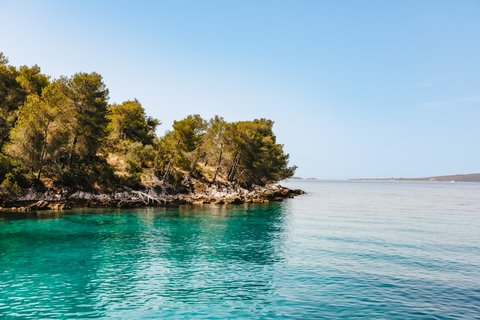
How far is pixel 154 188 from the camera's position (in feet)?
214

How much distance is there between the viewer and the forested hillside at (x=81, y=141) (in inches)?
1925

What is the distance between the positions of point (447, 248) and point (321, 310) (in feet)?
69.1

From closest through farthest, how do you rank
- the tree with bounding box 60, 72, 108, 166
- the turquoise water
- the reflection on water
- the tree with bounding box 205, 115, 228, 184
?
the turquoise water → the reflection on water → the tree with bounding box 60, 72, 108, 166 → the tree with bounding box 205, 115, 228, 184

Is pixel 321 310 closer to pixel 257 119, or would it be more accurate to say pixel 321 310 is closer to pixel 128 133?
pixel 128 133

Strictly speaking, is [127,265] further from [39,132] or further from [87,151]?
[87,151]

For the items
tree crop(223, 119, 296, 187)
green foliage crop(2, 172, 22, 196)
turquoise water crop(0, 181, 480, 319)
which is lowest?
turquoise water crop(0, 181, 480, 319)

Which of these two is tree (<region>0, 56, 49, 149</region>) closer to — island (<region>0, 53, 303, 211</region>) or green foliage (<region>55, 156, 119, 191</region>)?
island (<region>0, 53, 303, 211</region>)

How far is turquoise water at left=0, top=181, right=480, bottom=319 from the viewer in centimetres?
1530

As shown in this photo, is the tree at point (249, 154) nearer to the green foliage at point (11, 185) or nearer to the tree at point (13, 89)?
the tree at point (13, 89)

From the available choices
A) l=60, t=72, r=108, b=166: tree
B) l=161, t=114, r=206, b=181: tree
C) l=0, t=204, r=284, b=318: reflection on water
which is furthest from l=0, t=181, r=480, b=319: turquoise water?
l=161, t=114, r=206, b=181: tree

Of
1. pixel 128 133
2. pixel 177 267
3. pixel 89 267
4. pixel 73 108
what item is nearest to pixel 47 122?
pixel 73 108

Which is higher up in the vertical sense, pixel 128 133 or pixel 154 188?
pixel 128 133

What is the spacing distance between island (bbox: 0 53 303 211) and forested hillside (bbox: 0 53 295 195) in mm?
152

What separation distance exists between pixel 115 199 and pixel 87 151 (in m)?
10.3
